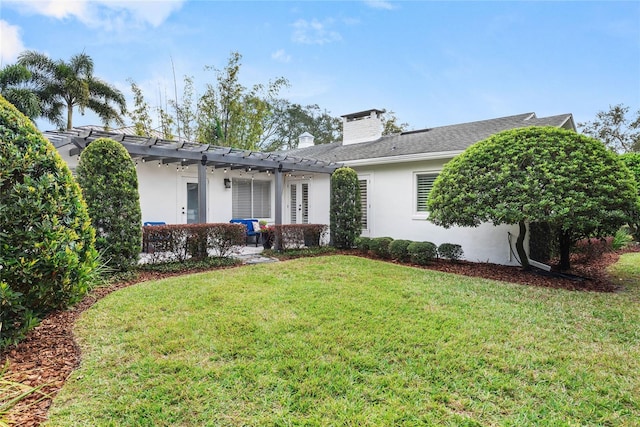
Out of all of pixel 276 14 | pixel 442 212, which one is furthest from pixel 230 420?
pixel 276 14

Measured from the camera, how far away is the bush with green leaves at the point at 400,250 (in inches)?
359

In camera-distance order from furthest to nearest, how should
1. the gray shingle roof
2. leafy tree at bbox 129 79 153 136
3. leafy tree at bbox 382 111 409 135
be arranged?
1. leafy tree at bbox 382 111 409 135
2. leafy tree at bbox 129 79 153 136
3. the gray shingle roof

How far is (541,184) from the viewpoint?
21.4 feet

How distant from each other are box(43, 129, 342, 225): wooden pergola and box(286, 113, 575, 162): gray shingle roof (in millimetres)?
1567

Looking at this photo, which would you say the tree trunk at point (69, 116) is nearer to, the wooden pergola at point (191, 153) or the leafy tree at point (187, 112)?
the leafy tree at point (187, 112)

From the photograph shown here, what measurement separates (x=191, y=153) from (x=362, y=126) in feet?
26.2

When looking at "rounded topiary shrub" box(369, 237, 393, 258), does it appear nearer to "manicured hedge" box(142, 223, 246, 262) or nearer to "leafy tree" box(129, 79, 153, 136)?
"manicured hedge" box(142, 223, 246, 262)

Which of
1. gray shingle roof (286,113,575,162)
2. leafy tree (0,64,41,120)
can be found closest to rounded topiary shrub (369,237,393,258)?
gray shingle roof (286,113,575,162)

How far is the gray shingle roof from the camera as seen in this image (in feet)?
31.7

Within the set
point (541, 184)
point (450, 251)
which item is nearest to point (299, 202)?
point (450, 251)

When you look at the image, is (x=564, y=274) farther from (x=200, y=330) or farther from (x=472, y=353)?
(x=200, y=330)

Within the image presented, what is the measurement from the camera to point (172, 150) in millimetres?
8328

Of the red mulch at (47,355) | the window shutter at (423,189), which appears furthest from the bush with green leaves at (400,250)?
the red mulch at (47,355)

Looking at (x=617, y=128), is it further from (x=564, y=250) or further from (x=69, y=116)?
(x=69, y=116)
